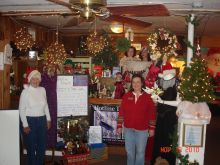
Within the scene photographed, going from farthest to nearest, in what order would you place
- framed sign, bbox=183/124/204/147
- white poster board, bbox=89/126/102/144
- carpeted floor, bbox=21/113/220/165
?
1. white poster board, bbox=89/126/102/144
2. carpeted floor, bbox=21/113/220/165
3. framed sign, bbox=183/124/204/147

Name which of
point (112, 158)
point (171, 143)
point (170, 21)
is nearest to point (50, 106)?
point (112, 158)

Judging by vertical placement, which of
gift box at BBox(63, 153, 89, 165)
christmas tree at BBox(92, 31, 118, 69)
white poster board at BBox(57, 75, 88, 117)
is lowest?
gift box at BBox(63, 153, 89, 165)

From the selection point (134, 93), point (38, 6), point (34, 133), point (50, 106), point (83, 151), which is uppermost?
point (38, 6)

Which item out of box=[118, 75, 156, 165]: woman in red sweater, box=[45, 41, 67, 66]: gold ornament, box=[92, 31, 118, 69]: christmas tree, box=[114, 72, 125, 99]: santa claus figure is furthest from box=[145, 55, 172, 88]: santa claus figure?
box=[92, 31, 118, 69]: christmas tree

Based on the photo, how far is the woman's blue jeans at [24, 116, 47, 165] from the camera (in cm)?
416

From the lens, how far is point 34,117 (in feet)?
13.6

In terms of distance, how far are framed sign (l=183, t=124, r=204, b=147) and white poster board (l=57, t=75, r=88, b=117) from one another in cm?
166

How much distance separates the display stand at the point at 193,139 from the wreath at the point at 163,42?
1.08 metres

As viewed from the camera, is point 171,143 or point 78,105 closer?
point 171,143

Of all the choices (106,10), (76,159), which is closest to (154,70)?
(76,159)

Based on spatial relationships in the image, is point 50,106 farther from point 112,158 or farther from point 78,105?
point 112,158

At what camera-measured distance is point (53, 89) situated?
471cm

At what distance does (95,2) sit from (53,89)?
3.03 m

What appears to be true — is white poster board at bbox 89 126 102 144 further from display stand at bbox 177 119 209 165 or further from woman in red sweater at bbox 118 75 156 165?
display stand at bbox 177 119 209 165
